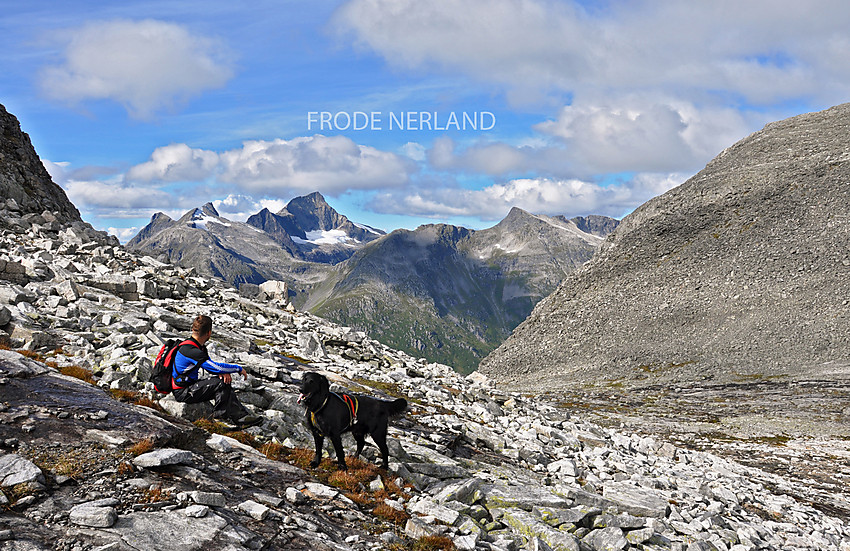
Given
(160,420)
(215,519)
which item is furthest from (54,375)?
(215,519)

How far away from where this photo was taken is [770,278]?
270 ft

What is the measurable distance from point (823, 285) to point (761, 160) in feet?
119

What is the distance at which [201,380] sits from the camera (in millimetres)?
11531

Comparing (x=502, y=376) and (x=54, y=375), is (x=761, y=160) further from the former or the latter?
(x=54, y=375)

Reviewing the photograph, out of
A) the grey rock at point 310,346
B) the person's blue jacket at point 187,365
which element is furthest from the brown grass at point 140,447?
the grey rock at point 310,346

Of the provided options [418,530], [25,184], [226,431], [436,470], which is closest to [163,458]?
[226,431]

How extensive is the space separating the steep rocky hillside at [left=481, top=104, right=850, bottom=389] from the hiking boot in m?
70.6

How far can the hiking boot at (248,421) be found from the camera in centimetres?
1214

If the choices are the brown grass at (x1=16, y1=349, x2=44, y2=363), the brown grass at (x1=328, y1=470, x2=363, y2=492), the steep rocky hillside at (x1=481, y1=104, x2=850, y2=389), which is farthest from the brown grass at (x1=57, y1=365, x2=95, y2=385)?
the steep rocky hillside at (x1=481, y1=104, x2=850, y2=389)

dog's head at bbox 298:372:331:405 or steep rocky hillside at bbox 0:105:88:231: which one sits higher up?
steep rocky hillside at bbox 0:105:88:231

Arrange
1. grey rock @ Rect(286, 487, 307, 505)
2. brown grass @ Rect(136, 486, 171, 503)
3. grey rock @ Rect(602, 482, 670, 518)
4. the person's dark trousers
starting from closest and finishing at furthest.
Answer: brown grass @ Rect(136, 486, 171, 503) < grey rock @ Rect(286, 487, 307, 505) < the person's dark trousers < grey rock @ Rect(602, 482, 670, 518)

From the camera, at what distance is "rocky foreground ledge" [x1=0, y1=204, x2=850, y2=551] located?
7211mm

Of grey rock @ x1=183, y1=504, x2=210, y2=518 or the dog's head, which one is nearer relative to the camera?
grey rock @ x1=183, y1=504, x2=210, y2=518

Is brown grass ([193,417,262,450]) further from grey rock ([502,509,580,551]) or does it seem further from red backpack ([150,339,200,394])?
grey rock ([502,509,580,551])
